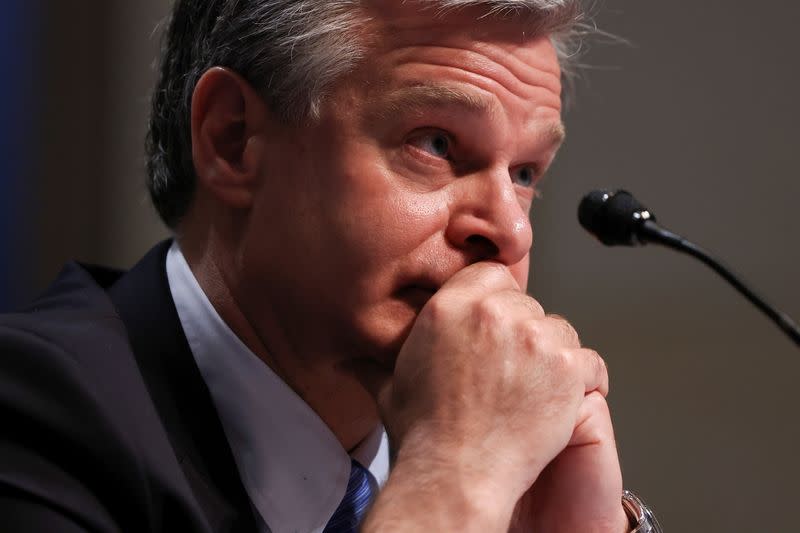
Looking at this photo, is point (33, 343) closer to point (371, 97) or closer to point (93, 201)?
point (371, 97)

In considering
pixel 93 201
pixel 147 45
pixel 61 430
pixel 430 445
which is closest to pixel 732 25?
pixel 147 45

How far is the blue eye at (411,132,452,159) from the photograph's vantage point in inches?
65.3

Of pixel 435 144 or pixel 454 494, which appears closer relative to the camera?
pixel 454 494

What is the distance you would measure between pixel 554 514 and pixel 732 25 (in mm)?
2120

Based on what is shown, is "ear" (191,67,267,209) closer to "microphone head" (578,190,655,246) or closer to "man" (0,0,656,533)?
"man" (0,0,656,533)

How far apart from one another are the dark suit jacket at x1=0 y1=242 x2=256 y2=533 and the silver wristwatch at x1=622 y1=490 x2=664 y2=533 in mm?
596

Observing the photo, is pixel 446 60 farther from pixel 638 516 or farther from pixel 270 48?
pixel 638 516

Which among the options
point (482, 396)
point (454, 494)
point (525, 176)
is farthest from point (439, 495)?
point (525, 176)

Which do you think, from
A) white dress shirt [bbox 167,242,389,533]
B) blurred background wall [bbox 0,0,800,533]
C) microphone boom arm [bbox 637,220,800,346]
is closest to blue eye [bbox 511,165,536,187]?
microphone boom arm [bbox 637,220,800,346]

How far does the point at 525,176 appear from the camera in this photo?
1832 millimetres

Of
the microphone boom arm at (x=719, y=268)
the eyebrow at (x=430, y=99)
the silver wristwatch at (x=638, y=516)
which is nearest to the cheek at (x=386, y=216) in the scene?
the eyebrow at (x=430, y=99)

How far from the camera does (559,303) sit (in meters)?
3.46

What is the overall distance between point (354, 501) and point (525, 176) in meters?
0.60

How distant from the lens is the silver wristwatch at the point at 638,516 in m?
1.72
